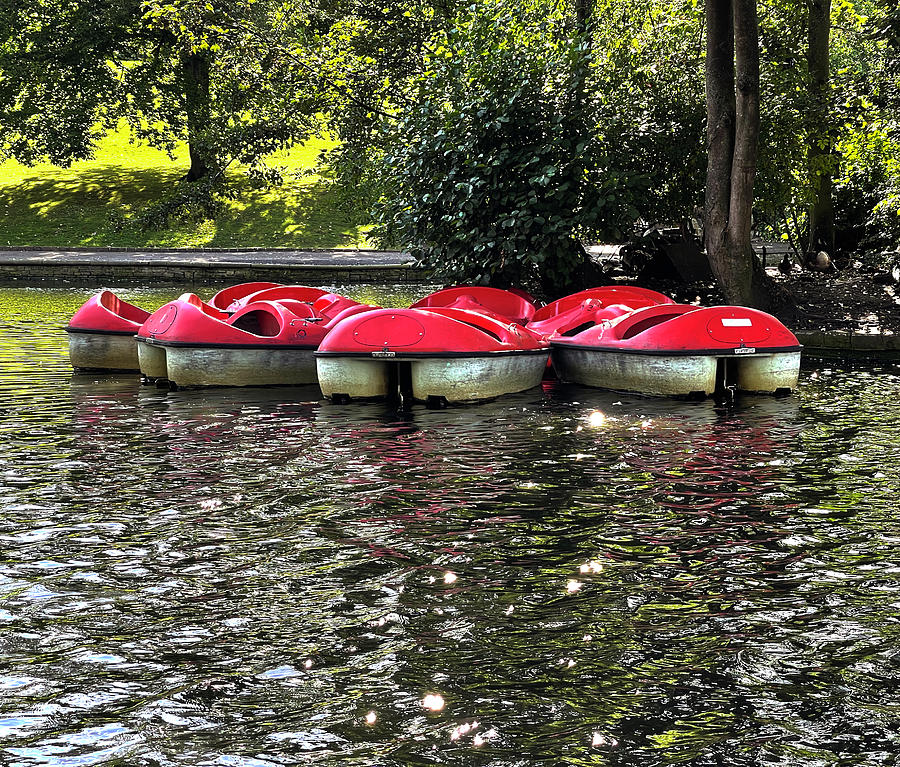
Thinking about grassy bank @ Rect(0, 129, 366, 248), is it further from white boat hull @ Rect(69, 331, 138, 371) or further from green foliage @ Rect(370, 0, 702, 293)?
white boat hull @ Rect(69, 331, 138, 371)

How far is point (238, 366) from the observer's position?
12969mm

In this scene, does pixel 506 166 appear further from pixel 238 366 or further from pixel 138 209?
pixel 138 209

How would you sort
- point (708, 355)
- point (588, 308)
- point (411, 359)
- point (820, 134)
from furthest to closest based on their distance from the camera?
point (820, 134) → point (588, 308) → point (708, 355) → point (411, 359)

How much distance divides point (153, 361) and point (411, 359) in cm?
348

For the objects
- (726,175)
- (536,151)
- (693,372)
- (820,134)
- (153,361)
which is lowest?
(693,372)

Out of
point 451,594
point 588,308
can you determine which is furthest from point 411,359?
point 451,594

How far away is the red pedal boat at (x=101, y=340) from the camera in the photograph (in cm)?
1452

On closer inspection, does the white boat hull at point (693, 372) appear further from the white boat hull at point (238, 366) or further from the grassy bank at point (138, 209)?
the grassy bank at point (138, 209)

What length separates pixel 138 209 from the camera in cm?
4078

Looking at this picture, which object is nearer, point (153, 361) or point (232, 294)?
point (153, 361)

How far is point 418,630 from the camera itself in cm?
543

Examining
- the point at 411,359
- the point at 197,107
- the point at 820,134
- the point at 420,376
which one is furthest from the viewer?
the point at 197,107

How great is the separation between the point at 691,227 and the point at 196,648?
52.3 feet

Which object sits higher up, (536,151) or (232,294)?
(536,151)
